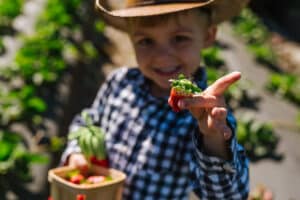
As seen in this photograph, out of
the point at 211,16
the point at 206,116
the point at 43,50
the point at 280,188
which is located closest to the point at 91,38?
the point at 43,50

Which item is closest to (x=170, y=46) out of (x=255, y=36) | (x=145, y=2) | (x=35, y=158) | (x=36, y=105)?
(x=145, y=2)

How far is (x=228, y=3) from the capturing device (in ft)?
9.98

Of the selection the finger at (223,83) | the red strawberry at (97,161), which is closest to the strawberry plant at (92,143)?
the red strawberry at (97,161)

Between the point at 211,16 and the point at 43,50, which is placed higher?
the point at 211,16

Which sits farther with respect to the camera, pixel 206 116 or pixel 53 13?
pixel 53 13

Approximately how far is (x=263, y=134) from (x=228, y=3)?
8.40 feet

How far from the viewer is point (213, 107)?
226cm

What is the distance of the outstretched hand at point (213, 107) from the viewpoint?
2.23m

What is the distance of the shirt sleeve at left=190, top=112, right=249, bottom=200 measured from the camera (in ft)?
8.08

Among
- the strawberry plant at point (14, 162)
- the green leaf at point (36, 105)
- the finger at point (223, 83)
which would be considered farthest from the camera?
the green leaf at point (36, 105)

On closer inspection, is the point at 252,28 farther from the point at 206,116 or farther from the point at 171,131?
the point at 206,116

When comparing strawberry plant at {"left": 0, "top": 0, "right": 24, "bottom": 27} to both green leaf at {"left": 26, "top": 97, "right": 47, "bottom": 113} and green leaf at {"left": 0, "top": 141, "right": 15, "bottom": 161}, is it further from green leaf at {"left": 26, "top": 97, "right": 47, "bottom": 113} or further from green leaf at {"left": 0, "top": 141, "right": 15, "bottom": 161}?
green leaf at {"left": 0, "top": 141, "right": 15, "bottom": 161}

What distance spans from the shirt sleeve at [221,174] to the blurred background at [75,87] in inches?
65.5

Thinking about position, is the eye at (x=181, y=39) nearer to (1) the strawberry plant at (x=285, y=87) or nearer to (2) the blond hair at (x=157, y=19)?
(2) the blond hair at (x=157, y=19)
